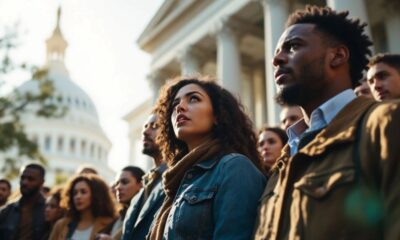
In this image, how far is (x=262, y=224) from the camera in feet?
10.0

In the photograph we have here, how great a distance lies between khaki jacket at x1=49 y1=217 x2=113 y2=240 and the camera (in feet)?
25.2

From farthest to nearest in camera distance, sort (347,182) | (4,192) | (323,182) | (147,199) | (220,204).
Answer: (4,192), (147,199), (220,204), (323,182), (347,182)

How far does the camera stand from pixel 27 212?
343 inches

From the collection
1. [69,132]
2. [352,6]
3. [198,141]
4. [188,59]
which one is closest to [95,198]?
[198,141]

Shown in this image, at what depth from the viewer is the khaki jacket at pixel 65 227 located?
768 centimetres

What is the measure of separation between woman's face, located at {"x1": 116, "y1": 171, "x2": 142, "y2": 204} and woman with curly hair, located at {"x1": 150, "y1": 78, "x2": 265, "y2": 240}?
285 cm

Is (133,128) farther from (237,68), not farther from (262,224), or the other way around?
(262,224)

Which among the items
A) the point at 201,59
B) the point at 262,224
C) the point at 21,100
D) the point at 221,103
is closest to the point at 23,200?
the point at 221,103

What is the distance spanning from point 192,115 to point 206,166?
572 millimetres

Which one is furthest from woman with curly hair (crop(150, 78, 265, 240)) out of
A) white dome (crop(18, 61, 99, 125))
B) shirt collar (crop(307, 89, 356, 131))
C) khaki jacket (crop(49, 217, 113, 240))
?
white dome (crop(18, 61, 99, 125))

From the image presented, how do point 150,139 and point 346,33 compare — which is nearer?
point 346,33

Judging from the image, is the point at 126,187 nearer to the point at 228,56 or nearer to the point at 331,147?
the point at 331,147

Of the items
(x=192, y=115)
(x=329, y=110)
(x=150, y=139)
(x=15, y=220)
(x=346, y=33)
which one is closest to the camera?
(x=329, y=110)

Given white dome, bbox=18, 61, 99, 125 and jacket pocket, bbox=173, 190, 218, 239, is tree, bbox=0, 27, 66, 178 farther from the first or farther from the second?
white dome, bbox=18, 61, 99, 125
